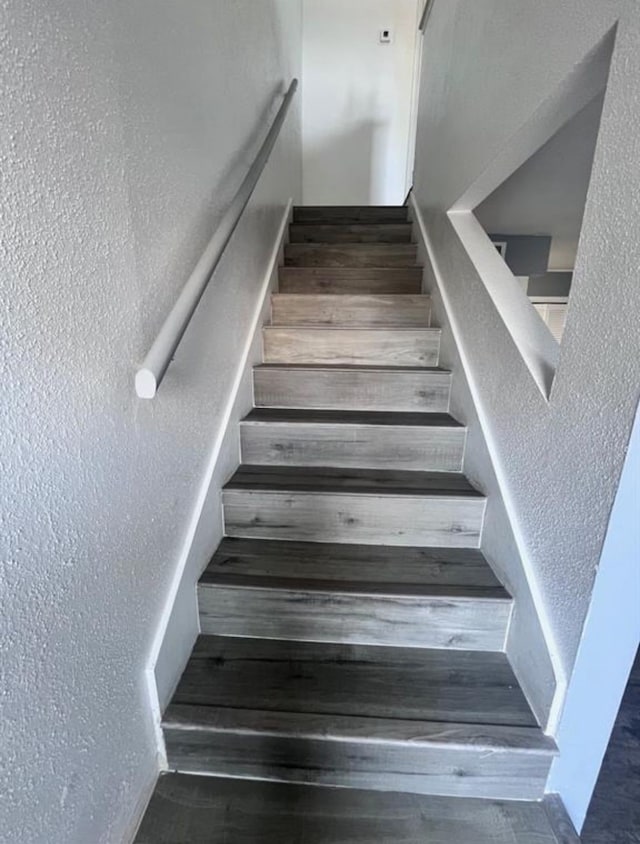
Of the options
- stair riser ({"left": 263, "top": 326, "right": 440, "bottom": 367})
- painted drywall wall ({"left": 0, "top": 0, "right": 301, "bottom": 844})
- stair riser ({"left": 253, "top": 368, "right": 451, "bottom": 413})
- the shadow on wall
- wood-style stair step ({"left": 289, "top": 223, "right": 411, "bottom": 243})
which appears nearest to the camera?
painted drywall wall ({"left": 0, "top": 0, "right": 301, "bottom": 844})

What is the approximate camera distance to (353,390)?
185 cm

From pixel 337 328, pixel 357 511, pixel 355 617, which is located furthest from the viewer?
pixel 337 328

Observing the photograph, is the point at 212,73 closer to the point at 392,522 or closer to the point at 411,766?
the point at 392,522

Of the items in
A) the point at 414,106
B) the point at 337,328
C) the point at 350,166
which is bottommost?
the point at 337,328

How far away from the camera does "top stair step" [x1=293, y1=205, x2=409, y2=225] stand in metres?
2.94

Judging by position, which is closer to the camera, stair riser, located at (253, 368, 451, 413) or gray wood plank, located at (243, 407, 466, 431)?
gray wood plank, located at (243, 407, 466, 431)

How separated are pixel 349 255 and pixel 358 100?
2120mm

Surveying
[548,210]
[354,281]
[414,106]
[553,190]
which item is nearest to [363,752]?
[354,281]

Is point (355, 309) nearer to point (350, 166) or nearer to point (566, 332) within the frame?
point (566, 332)

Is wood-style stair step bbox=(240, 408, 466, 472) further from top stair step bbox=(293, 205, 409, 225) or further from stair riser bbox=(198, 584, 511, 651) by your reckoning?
top stair step bbox=(293, 205, 409, 225)

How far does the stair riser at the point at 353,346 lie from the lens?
6.57 feet

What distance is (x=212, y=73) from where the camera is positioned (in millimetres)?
1277

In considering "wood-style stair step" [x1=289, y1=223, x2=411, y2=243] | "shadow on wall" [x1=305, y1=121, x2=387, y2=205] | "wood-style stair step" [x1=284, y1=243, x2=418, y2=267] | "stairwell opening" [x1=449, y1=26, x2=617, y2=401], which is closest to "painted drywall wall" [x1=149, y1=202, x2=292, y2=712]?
"wood-style stair step" [x1=284, y1=243, x2=418, y2=267]

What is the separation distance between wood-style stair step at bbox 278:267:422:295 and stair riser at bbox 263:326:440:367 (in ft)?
1.44
